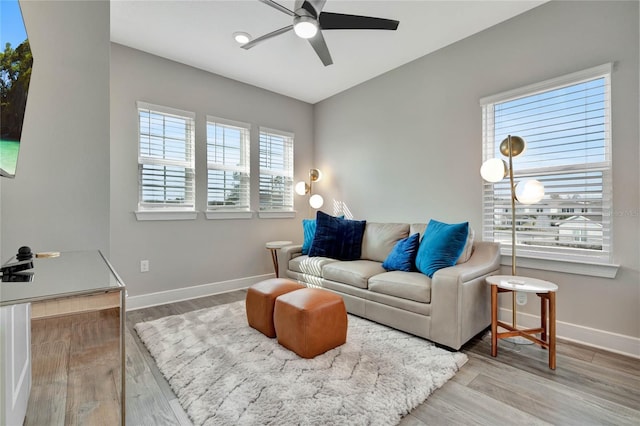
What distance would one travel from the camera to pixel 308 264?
3.33 metres

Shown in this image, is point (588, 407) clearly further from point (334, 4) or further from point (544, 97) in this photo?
point (334, 4)

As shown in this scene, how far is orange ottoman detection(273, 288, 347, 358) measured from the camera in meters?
1.98

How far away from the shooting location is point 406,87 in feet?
11.4

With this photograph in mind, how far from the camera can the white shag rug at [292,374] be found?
4.82 ft

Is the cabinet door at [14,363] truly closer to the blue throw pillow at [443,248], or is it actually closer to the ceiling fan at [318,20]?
the ceiling fan at [318,20]

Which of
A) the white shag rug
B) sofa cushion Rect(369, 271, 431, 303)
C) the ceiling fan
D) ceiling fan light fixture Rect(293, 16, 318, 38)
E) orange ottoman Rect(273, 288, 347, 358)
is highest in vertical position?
the ceiling fan

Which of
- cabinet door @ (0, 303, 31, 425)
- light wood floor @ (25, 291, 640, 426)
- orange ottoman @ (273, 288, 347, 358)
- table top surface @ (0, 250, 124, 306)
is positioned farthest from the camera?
orange ottoman @ (273, 288, 347, 358)

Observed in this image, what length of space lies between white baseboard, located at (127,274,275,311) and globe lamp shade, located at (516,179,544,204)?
3.23 metres

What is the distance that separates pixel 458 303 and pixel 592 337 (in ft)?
3.85

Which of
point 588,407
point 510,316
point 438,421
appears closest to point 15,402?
point 438,421

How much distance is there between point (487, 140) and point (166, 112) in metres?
3.47

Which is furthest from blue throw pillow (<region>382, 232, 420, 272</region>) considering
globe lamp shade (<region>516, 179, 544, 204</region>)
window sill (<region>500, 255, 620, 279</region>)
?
globe lamp shade (<region>516, 179, 544, 204</region>)

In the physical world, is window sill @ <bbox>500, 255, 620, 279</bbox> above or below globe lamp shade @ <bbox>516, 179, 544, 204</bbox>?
below

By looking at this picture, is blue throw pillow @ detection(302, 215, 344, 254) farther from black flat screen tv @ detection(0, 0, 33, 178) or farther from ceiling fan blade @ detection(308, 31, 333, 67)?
black flat screen tv @ detection(0, 0, 33, 178)
